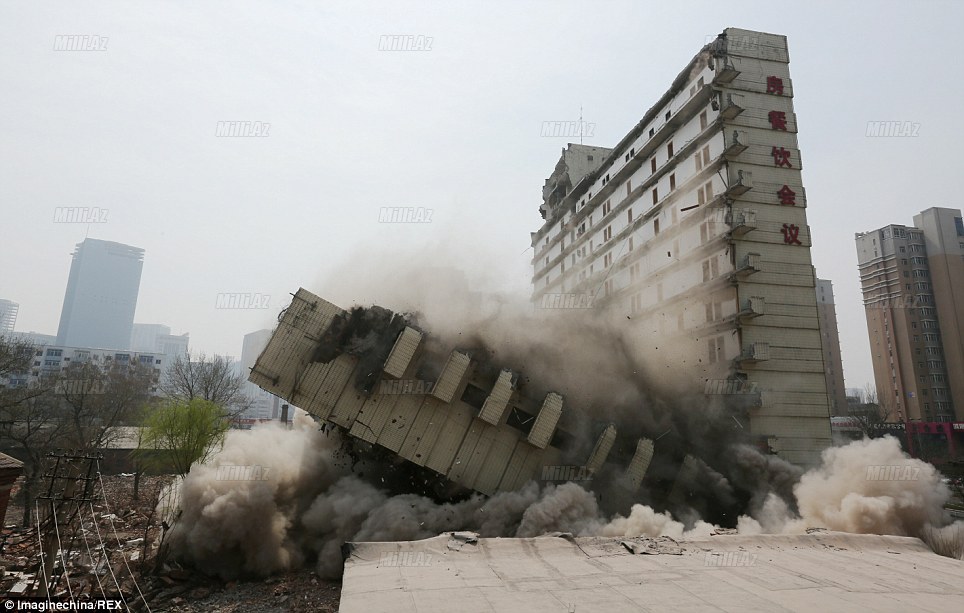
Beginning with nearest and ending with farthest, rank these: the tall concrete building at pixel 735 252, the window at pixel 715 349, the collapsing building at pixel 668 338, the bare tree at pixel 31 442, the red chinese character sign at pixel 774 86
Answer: the collapsing building at pixel 668 338 < the bare tree at pixel 31 442 < the tall concrete building at pixel 735 252 < the window at pixel 715 349 < the red chinese character sign at pixel 774 86

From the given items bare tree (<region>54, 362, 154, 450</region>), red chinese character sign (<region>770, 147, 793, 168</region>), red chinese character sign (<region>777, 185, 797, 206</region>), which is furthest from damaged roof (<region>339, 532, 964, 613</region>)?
red chinese character sign (<region>770, 147, 793, 168</region>)

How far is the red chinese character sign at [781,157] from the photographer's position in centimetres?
2894

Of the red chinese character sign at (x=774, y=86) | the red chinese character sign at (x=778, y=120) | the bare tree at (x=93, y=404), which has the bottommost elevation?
the bare tree at (x=93, y=404)

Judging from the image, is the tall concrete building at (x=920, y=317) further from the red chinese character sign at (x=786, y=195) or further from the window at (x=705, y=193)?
the window at (x=705, y=193)

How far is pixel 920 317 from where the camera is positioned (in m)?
76.1

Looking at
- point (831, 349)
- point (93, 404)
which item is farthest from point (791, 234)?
point (831, 349)

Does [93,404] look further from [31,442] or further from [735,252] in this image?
[735,252]

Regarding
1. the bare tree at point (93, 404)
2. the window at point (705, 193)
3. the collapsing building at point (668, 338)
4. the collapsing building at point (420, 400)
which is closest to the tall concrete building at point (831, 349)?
the collapsing building at point (668, 338)

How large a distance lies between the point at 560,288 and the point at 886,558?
42099mm

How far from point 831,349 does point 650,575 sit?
110459mm

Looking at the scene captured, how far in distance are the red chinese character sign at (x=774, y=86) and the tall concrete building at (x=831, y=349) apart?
6903cm

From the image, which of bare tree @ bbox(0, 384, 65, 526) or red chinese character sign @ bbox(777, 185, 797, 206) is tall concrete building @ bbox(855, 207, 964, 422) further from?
bare tree @ bbox(0, 384, 65, 526)

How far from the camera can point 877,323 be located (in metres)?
80.6

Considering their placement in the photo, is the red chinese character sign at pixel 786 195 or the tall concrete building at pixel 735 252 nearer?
the tall concrete building at pixel 735 252
